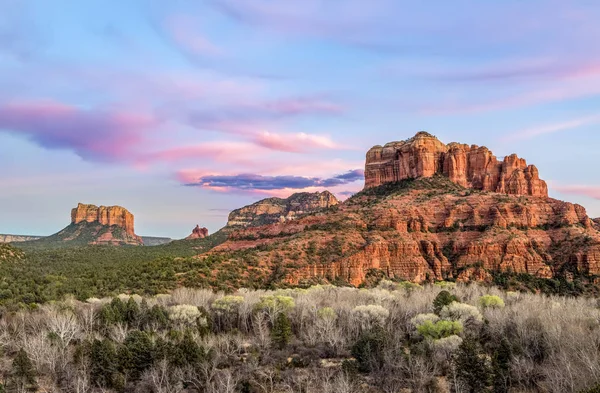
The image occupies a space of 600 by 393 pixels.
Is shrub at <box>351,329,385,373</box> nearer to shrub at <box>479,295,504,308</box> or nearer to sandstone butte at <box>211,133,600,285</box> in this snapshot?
shrub at <box>479,295,504,308</box>

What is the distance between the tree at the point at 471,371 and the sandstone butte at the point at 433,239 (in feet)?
153

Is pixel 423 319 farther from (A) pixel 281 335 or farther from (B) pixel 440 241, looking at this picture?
(B) pixel 440 241

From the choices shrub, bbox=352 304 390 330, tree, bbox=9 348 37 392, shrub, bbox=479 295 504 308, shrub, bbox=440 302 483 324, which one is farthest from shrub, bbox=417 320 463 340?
tree, bbox=9 348 37 392

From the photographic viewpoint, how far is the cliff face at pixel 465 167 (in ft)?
398

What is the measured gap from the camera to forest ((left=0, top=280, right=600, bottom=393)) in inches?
915

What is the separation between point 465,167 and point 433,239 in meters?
46.4

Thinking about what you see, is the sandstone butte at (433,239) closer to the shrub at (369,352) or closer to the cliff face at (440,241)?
the cliff face at (440,241)

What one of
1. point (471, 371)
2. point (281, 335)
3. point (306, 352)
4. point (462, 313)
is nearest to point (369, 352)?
point (306, 352)

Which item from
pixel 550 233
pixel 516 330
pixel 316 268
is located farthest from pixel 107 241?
pixel 516 330

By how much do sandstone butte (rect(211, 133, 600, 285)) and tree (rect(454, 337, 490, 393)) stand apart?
153 ft

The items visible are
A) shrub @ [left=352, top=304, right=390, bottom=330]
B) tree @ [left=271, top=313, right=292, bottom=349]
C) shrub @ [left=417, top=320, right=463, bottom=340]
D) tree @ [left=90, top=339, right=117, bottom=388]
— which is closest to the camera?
tree @ [left=90, top=339, right=117, bottom=388]

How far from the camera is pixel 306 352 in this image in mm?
30828

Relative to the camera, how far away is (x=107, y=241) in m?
197

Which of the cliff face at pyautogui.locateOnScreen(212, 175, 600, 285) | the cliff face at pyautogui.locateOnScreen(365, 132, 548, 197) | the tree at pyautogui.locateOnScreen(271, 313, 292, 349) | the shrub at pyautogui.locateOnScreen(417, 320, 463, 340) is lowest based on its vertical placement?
the tree at pyautogui.locateOnScreen(271, 313, 292, 349)
